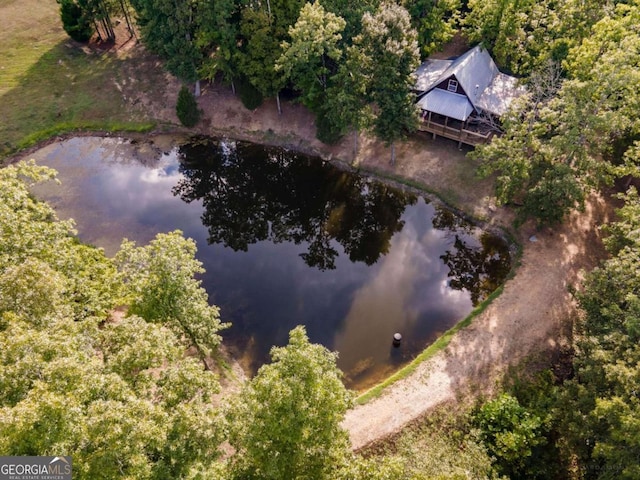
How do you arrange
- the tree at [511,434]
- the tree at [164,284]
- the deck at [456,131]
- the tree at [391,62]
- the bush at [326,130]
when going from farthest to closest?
1. the bush at [326,130]
2. the deck at [456,131]
3. the tree at [391,62]
4. the tree at [164,284]
5. the tree at [511,434]

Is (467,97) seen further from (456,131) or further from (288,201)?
(288,201)

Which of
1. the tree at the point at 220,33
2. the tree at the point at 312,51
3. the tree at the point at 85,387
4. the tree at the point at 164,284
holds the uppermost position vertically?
the tree at the point at 220,33

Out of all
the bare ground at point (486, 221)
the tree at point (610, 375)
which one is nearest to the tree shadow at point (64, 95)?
the bare ground at point (486, 221)

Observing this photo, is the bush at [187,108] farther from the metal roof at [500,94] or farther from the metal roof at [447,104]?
the metal roof at [500,94]

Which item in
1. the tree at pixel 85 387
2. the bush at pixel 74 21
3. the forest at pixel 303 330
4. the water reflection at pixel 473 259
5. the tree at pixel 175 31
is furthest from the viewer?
the bush at pixel 74 21

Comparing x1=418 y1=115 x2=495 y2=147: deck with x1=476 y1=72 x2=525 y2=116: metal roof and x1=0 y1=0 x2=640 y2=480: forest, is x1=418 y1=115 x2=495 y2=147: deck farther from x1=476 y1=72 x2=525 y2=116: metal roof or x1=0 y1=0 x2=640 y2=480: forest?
x1=0 y1=0 x2=640 y2=480: forest

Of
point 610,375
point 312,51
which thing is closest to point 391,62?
point 312,51

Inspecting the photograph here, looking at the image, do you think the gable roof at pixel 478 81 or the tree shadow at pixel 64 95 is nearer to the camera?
the gable roof at pixel 478 81

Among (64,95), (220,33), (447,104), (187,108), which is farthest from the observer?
(64,95)
